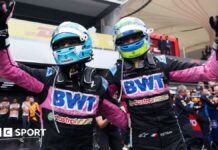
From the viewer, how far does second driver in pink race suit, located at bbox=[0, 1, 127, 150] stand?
271cm

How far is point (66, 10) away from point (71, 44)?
16759mm

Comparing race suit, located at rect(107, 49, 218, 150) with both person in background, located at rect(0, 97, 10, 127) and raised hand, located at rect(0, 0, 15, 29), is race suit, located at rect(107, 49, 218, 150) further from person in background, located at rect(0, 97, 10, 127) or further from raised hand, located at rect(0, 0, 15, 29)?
person in background, located at rect(0, 97, 10, 127)

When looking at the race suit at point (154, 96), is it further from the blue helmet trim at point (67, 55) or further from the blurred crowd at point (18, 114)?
the blurred crowd at point (18, 114)

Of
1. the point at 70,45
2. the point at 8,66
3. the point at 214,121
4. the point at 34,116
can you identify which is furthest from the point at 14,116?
the point at 8,66

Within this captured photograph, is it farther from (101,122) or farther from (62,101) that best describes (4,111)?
(62,101)

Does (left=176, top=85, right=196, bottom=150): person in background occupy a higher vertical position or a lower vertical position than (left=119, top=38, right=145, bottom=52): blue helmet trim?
lower

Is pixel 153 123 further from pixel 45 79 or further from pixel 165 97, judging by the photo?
pixel 45 79

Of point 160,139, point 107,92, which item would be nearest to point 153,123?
point 160,139

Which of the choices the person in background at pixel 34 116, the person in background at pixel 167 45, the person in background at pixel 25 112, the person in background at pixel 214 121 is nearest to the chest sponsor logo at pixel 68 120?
the person in background at pixel 214 121

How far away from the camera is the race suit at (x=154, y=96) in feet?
9.79

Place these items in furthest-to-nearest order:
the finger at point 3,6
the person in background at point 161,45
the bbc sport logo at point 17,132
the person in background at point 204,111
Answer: the person in background at point 161,45 < the bbc sport logo at point 17,132 < the person in background at point 204,111 < the finger at point 3,6

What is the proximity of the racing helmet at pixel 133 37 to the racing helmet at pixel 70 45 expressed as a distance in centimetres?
35

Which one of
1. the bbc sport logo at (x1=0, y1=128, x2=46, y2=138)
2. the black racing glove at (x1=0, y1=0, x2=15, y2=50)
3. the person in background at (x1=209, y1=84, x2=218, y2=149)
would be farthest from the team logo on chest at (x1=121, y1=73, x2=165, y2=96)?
the bbc sport logo at (x1=0, y1=128, x2=46, y2=138)

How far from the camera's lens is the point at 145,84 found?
309cm
